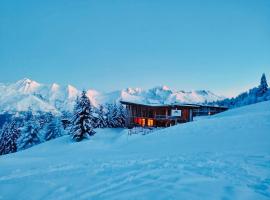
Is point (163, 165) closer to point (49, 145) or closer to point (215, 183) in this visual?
point (215, 183)

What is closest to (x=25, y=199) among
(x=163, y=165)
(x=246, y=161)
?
(x=163, y=165)

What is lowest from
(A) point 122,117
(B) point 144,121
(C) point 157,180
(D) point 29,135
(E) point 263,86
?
(D) point 29,135

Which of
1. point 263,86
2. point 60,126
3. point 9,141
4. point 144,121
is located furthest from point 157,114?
point 263,86

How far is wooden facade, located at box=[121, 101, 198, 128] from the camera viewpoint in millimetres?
49344

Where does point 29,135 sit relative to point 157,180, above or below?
below

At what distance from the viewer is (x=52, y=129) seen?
191 feet

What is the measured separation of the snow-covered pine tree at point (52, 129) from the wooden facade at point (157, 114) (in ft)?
52.8

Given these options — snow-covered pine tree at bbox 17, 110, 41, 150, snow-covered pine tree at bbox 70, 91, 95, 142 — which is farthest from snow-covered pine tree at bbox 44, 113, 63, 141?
snow-covered pine tree at bbox 70, 91, 95, 142

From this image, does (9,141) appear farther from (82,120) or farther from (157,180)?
(157,180)

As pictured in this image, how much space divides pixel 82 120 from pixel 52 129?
16.6 metres

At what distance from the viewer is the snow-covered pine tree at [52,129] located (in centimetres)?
5744

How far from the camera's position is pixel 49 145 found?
43.3 metres

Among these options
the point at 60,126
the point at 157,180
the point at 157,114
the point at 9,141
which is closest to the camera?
the point at 157,180

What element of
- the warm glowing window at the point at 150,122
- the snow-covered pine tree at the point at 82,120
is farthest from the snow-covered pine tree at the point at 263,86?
the snow-covered pine tree at the point at 82,120
